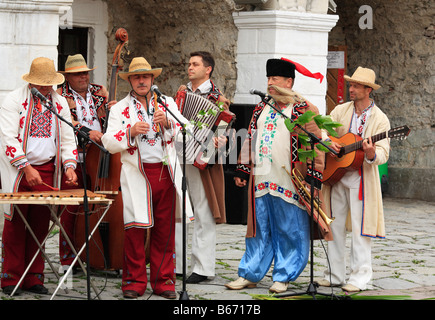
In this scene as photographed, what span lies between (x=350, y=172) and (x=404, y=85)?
7.34m

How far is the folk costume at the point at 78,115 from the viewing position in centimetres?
720

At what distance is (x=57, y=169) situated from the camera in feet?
21.1

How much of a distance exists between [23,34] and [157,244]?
338 cm

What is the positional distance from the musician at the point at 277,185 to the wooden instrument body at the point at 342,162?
1.07 ft

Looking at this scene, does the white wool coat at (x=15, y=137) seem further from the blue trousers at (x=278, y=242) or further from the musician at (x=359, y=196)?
the musician at (x=359, y=196)

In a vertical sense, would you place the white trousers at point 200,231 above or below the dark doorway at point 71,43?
below

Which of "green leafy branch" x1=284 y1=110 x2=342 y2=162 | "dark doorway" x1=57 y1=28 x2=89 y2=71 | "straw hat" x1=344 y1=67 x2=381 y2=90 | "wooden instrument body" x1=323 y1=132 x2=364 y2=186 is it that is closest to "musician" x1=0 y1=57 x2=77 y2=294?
"green leafy branch" x1=284 y1=110 x2=342 y2=162

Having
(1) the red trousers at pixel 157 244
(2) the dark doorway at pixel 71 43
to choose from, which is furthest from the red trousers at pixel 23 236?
(2) the dark doorway at pixel 71 43

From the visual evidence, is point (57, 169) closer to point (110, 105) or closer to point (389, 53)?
point (110, 105)

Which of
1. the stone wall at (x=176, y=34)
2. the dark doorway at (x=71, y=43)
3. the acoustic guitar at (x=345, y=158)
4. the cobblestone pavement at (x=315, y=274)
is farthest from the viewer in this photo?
the dark doorway at (x=71, y=43)

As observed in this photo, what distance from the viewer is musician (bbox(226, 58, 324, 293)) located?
21.6ft

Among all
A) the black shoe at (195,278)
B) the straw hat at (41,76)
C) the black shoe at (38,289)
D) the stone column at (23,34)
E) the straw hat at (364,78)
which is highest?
the stone column at (23,34)

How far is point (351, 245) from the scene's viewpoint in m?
6.92

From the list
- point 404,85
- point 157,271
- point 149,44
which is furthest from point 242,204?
point 404,85
